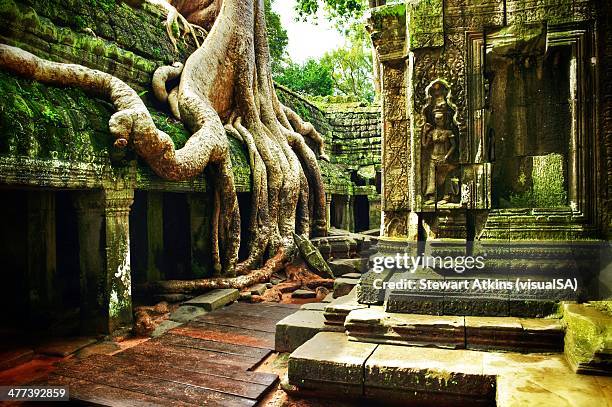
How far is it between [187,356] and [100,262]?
1.56m

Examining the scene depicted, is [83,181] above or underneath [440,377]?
above

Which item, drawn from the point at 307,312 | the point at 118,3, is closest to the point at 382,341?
the point at 307,312

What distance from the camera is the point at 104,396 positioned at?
332 cm

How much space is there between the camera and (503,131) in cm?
365

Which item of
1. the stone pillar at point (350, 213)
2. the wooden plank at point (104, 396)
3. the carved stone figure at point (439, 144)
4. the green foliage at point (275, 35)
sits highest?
the green foliage at point (275, 35)

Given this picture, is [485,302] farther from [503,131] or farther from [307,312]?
[307,312]

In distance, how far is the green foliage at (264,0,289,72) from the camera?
1669 centimetres

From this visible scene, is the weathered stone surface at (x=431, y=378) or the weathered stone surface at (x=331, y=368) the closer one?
the weathered stone surface at (x=431, y=378)

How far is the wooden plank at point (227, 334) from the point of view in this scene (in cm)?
473

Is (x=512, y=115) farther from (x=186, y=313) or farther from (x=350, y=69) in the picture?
(x=350, y=69)

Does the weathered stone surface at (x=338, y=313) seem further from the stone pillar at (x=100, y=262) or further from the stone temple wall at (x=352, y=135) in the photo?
the stone temple wall at (x=352, y=135)

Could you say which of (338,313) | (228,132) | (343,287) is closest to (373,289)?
(338,313)

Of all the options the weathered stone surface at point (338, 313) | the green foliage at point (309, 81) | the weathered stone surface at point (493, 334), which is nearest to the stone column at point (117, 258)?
the weathered stone surface at point (338, 313)

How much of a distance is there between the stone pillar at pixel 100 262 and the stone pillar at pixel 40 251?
73 cm
